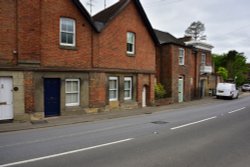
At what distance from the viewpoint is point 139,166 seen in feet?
20.4

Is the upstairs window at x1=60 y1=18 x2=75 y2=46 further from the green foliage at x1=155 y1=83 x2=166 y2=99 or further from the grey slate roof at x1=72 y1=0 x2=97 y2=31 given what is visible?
the green foliage at x1=155 y1=83 x2=166 y2=99

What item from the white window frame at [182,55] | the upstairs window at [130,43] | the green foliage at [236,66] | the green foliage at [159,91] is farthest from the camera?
the green foliage at [236,66]

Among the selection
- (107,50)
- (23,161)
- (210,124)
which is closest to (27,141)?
(23,161)

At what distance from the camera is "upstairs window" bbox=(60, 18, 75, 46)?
15602 mm

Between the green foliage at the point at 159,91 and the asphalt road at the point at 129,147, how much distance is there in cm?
1273

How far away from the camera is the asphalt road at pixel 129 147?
6.58m

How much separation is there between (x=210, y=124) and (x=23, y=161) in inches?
367

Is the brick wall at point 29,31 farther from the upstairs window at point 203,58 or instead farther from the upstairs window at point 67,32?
the upstairs window at point 203,58

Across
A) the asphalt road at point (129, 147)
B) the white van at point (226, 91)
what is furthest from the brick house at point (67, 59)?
the white van at point (226, 91)

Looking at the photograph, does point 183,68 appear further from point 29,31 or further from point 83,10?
point 29,31

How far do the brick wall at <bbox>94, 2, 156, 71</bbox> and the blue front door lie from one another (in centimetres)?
331

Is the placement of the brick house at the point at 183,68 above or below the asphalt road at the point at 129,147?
above

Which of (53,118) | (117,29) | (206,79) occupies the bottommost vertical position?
(53,118)

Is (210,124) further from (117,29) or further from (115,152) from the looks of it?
(117,29)
